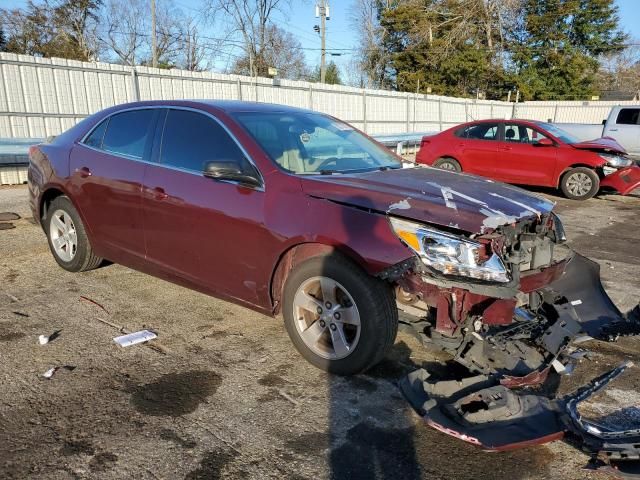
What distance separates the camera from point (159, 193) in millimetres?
3998

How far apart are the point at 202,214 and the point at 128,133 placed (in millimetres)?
1306

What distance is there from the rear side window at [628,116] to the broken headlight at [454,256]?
1456 cm

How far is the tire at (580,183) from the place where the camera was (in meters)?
10.4

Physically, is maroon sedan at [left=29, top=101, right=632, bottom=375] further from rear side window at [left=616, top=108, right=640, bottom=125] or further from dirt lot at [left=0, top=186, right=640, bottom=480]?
rear side window at [left=616, top=108, right=640, bottom=125]

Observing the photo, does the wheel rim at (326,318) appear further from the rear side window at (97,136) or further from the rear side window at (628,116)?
the rear side window at (628,116)

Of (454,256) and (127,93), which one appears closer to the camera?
(454,256)

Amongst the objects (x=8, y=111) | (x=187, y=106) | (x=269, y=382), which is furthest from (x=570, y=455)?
(x=8, y=111)

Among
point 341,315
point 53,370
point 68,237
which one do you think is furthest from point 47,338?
point 341,315

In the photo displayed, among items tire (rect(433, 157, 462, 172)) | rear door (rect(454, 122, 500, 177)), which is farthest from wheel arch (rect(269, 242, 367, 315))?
tire (rect(433, 157, 462, 172))

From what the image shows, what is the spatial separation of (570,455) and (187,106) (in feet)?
11.5

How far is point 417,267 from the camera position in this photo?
9.35ft

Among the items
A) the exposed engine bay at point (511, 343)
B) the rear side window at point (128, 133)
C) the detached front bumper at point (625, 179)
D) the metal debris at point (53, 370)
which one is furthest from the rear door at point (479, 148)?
the metal debris at point (53, 370)

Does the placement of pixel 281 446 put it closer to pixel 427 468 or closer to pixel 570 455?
pixel 427 468

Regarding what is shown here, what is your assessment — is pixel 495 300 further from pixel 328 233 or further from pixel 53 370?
pixel 53 370
